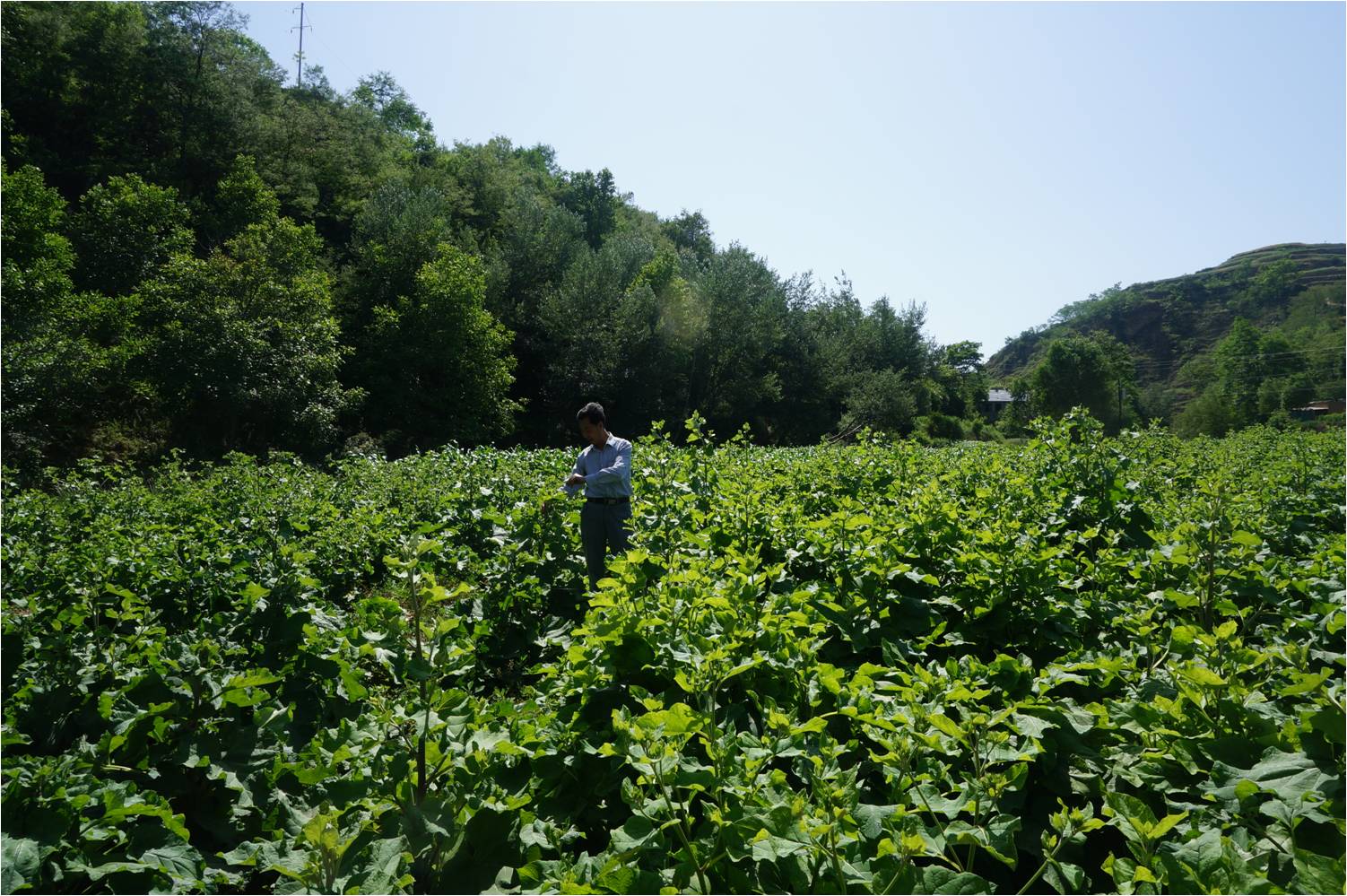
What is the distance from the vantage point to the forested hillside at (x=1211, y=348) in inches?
2082

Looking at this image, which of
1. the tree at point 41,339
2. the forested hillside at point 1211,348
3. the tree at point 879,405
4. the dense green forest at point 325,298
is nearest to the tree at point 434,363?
the dense green forest at point 325,298

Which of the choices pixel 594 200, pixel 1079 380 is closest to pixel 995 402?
pixel 1079 380

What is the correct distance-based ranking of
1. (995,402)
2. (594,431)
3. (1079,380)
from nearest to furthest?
(594,431)
(1079,380)
(995,402)

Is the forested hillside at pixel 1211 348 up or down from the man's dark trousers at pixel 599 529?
up

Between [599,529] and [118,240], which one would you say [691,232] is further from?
[599,529]

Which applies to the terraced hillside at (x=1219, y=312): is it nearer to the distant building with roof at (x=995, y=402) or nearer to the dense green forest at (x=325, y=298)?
the distant building with roof at (x=995, y=402)

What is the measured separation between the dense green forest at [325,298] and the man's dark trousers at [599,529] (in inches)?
656

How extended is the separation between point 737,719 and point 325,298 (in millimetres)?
28927

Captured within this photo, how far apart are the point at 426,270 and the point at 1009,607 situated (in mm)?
32086

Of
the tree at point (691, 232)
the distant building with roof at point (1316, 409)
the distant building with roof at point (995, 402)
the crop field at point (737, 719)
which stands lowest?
the crop field at point (737, 719)

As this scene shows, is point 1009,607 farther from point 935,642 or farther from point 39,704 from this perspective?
point 39,704

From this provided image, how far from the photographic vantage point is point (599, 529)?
20.4 feet

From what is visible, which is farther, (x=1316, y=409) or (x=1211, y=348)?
(x=1211, y=348)

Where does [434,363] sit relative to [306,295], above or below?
below
